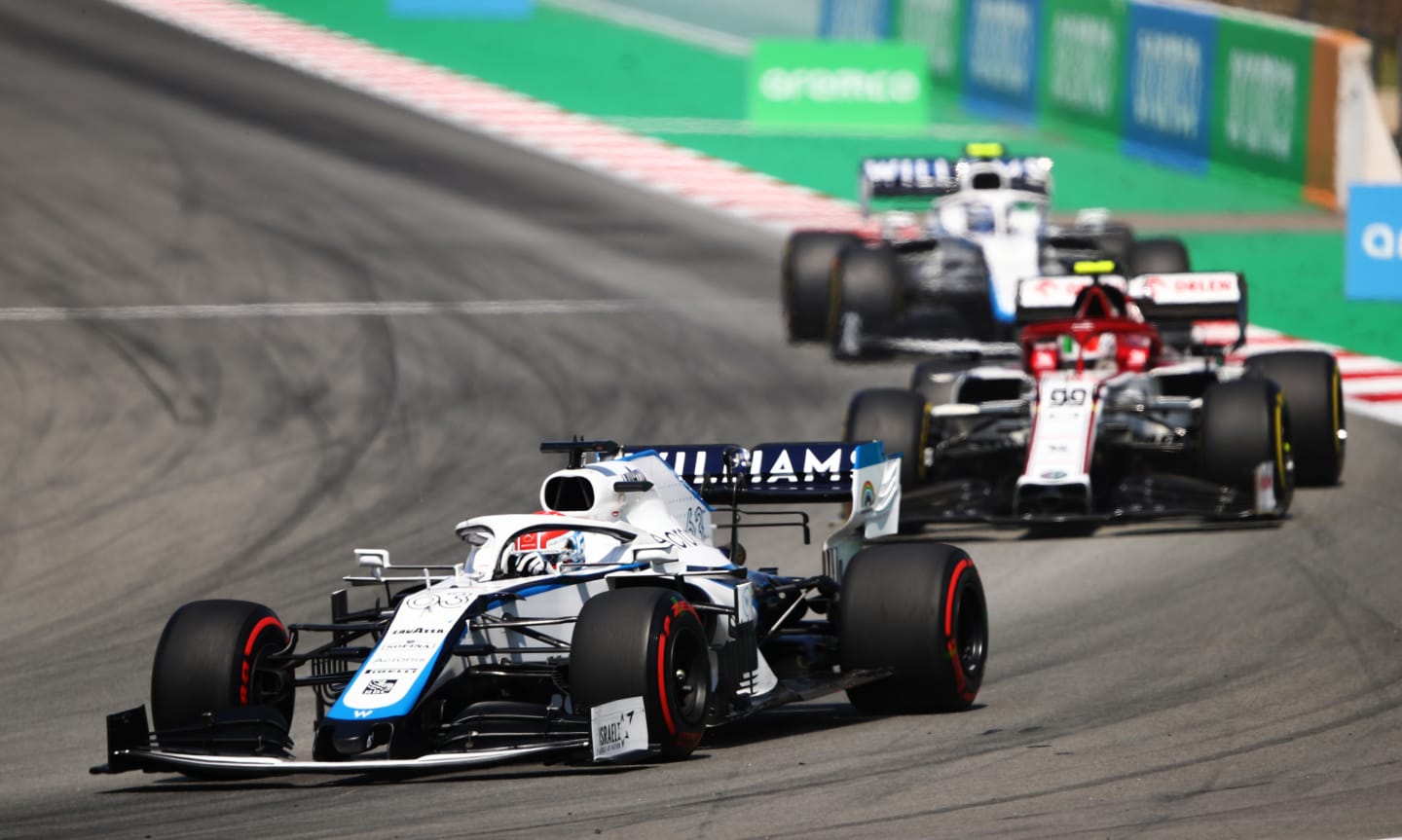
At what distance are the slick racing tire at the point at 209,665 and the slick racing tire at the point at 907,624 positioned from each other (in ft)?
8.88

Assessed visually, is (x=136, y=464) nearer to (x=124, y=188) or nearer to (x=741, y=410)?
(x=741, y=410)

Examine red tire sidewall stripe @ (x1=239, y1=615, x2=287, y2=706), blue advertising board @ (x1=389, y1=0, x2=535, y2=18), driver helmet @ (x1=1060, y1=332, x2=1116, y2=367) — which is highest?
blue advertising board @ (x1=389, y1=0, x2=535, y2=18)

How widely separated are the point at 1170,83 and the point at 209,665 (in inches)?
938

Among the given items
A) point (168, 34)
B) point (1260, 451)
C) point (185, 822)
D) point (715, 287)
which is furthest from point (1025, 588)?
point (168, 34)

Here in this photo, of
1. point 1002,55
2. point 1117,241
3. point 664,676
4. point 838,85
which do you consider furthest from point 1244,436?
point 1002,55

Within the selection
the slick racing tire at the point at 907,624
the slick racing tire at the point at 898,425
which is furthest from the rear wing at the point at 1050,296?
the slick racing tire at the point at 907,624

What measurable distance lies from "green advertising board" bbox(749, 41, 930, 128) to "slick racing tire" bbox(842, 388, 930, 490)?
1746cm

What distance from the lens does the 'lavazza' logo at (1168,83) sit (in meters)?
31.5

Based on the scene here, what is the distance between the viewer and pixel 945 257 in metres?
22.4

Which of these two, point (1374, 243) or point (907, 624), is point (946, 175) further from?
point (907, 624)

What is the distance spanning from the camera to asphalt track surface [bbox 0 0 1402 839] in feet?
32.0

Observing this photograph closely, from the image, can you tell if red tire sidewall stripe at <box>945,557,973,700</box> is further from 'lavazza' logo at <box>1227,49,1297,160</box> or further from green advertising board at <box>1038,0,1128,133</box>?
green advertising board at <box>1038,0,1128,133</box>

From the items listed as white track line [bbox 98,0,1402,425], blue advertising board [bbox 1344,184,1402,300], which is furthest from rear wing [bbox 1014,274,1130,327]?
blue advertising board [bbox 1344,184,1402,300]

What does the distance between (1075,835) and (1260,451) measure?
7657 millimetres
